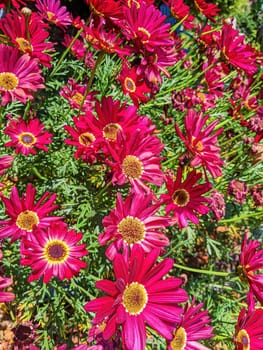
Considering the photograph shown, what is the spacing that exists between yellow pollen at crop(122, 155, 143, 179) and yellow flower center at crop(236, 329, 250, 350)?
1.54 ft

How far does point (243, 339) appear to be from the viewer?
97cm

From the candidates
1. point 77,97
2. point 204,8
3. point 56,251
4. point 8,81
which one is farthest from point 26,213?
point 204,8

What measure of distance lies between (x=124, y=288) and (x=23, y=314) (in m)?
0.86

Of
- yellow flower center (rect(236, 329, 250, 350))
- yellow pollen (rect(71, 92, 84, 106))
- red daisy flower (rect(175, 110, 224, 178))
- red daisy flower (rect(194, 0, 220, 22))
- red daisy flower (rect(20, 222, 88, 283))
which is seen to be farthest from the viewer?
red daisy flower (rect(194, 0, 220, 22))

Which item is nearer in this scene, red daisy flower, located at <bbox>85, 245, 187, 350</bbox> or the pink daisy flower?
red daisy flower, located at <bbox>85, 245, 187, 350</bbox>

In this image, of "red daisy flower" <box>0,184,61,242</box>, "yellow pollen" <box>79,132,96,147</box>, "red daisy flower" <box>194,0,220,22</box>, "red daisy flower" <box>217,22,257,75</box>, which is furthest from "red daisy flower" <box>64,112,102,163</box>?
"red daisy flower" <box>194,0,220,22</box>

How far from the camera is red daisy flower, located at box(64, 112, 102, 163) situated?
1.10m

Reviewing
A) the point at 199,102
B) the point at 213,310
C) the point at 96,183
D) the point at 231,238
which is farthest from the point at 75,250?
the point at 231,238

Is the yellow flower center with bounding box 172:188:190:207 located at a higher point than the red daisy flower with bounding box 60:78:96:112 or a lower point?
lower

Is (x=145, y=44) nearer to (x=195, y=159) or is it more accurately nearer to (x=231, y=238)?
(x=195, y=159)

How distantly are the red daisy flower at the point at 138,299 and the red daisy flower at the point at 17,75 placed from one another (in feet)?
2.09

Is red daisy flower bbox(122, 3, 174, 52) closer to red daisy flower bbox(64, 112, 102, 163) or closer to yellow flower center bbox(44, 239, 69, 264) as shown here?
red daisy flower bbox(64, 112, 102, 163)

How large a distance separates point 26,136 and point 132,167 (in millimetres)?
476

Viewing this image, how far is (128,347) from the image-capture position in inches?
31.1
